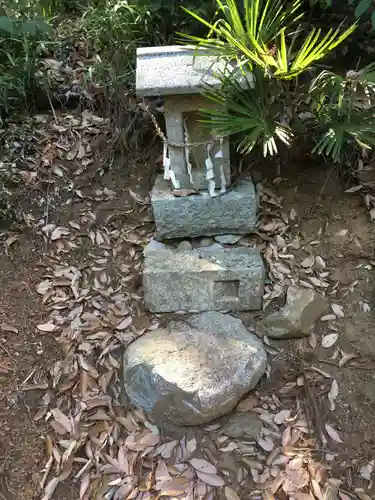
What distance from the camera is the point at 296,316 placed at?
2582 millimetres

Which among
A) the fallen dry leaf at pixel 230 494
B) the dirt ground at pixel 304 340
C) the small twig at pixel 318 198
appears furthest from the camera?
the small twig at pixel 318 198

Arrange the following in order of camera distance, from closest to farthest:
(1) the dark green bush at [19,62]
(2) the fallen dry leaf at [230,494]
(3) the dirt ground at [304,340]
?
1. (2) the fallen dry leaf at [230,494]
2. (3) the dirt ground at [304,340]
3. (1) the dark green bush at [19,62]

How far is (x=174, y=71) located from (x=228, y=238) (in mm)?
919

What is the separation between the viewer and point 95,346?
2646 millimetres

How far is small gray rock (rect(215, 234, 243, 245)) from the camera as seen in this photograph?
291cm

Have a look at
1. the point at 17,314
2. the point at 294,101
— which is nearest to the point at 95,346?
the point at 17,314

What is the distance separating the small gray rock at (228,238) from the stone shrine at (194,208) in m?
0.02

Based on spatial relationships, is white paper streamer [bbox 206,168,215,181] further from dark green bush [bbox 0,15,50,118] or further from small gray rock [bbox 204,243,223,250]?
dark green bush [bbox 0,15,50,118]

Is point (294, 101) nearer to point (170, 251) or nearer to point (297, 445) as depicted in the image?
point (170, 251)

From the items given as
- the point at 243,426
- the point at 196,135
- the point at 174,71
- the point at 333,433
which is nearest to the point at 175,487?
the point at 243,426

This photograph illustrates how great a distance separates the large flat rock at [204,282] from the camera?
2.65 m

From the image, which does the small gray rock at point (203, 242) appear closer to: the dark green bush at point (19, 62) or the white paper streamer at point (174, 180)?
the white paper streamer at point (174, 180)

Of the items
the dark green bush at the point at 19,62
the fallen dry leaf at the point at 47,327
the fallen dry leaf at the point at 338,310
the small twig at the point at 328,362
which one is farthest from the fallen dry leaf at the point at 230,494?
the dark green bush at the point at 19,62

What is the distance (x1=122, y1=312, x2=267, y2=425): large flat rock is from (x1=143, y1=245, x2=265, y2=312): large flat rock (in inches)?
6.0
